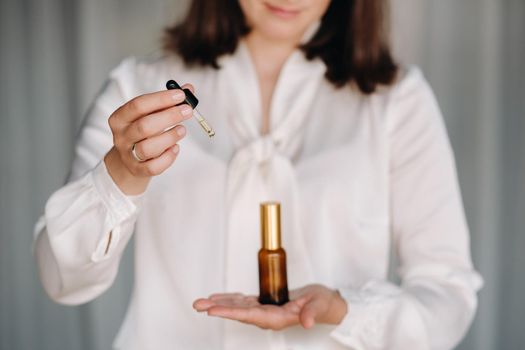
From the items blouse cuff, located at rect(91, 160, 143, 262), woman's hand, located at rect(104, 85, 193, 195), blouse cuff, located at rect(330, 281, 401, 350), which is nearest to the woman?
blouse cuff, located at rect(330, 281, 401, 350)

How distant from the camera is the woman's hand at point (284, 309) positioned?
798 mm

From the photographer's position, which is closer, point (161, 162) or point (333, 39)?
point (161, 162)

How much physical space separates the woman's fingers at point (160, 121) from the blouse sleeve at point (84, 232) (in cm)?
12

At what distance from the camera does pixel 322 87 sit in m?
1.17

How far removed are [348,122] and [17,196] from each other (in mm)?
1334

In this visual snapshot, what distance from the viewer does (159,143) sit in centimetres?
72

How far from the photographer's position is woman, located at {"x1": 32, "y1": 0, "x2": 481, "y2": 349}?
1018mm

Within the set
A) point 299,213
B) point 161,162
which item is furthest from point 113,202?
point 299,213

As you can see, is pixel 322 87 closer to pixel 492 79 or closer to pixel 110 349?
pixel 492 79

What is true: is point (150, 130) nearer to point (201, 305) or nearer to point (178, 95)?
point (178, 95)

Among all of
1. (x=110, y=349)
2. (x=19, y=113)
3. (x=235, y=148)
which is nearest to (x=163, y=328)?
(x=235, y=148)

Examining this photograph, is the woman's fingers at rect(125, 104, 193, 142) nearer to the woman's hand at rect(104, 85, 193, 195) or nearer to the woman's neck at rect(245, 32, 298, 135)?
the woman's hand at rect(104, 85, 193, 195)

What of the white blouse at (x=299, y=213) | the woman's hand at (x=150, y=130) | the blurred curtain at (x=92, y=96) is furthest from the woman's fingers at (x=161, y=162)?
the blurred curtain at (x=92, y=96)

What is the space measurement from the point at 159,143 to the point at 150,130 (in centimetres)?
2
